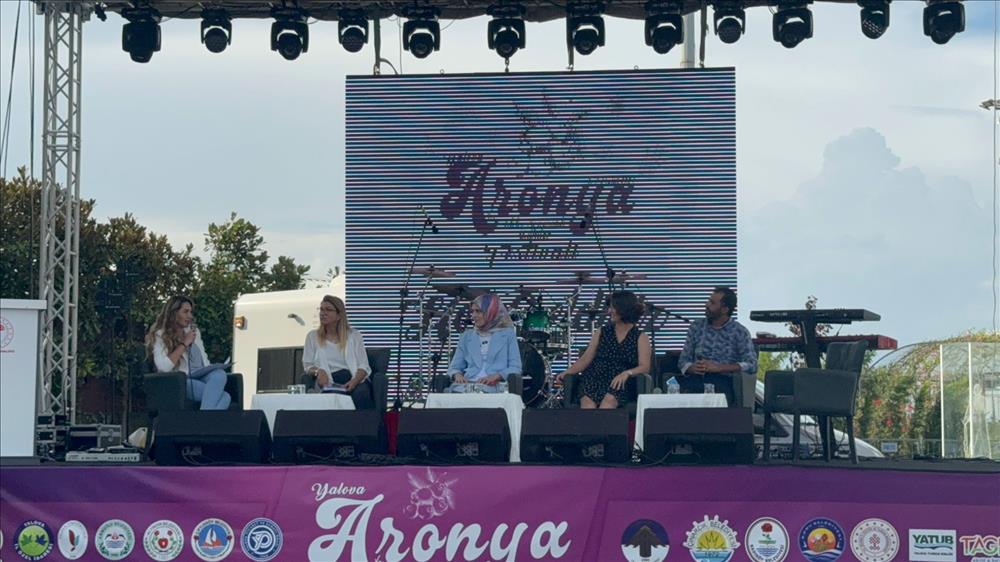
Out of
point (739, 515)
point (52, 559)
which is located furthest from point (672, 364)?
point (52, 559)

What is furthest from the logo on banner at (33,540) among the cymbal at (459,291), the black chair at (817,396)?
the cymbal at (459,291)

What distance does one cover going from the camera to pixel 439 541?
23.0ft

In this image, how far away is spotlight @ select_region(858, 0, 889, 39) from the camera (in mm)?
11023

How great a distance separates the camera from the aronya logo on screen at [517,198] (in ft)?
40.7

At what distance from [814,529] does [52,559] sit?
3.69 meters

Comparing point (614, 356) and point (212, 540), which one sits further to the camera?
point (614, 356)

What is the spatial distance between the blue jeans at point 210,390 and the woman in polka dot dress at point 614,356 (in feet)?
7.11

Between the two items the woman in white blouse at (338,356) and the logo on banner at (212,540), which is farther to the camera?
the woman in white blouse at (338,356)

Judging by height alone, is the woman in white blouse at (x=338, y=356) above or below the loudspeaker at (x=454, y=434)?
above

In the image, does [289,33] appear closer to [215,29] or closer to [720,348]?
[215,29]

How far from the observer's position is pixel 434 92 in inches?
496

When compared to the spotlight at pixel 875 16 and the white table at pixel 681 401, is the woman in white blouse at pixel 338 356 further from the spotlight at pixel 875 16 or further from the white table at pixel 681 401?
the spotlight at pixel 875 16

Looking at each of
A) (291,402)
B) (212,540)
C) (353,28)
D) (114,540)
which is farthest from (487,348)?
(353,28)

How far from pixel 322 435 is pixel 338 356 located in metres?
1.76
